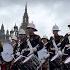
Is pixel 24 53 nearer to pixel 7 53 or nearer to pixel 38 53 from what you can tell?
pixel 7 53

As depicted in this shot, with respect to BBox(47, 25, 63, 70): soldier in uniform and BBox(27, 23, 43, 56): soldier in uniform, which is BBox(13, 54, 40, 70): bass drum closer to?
BBox(27, 23, 43, 56): soldier in uniform

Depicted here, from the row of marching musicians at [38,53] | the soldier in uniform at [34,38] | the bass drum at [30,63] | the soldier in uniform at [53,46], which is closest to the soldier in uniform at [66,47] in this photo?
the row of marching musicians at [38,53]

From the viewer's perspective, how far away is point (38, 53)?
13.9 meters

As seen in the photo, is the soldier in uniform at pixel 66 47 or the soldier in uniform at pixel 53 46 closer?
the soldier in uniform at pixel 66 47

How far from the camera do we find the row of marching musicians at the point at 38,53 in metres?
13.9

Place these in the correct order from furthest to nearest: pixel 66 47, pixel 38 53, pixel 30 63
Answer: pixel 30 63
pixel 38 53
pixel 66 47

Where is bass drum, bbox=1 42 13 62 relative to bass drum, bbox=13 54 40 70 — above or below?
above

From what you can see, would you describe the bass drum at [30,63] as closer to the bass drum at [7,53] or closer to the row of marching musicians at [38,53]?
the row of marching musicians at [38,53]

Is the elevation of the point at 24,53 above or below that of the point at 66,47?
A: below

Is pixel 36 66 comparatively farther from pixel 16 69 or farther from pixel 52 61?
pixel 16 69

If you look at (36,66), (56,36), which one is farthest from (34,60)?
(56,36)

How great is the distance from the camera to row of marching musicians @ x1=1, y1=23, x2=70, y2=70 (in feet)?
45.6


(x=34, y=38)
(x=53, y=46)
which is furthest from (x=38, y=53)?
(x=53, y=46)

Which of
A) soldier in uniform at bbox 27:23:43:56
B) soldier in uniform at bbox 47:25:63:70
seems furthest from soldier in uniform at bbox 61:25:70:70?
soldier in uniform at bbox 27:23:43:56
